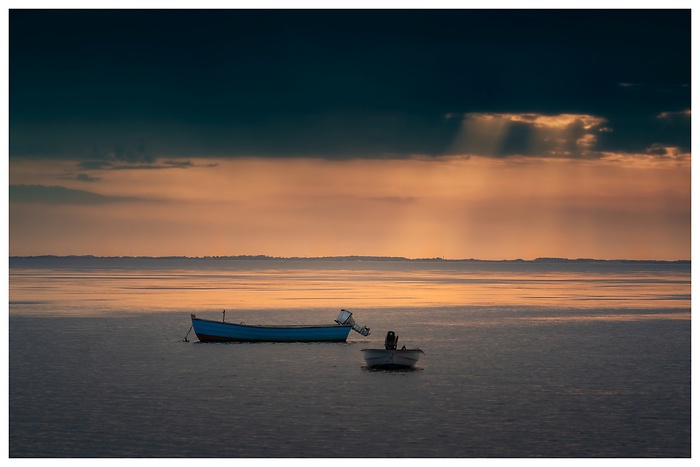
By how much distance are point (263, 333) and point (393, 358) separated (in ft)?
54.4

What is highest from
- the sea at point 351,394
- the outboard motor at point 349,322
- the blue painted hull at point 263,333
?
the outboard motor at point 349,322

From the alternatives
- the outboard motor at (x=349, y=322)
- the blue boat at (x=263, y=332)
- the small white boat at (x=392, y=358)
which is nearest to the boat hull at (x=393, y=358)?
the small white boat at (x=392, y=358)

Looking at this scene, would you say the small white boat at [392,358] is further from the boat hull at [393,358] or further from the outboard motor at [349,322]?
the outboard motor at [349,322]

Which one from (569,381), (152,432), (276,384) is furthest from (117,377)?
(569,381)

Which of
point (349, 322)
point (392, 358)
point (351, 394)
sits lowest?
point (351, 394)

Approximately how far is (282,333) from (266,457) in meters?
34.2

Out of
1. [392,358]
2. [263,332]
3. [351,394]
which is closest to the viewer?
[351,394]

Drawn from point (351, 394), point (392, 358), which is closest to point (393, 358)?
point (392, 358)

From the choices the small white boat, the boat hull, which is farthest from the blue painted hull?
the boat hull

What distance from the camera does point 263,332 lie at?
64688mm

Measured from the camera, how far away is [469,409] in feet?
Answer: 127

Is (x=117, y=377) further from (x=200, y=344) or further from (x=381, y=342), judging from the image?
(x=381, y=342)

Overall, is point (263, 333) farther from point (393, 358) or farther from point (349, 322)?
point (393, 358)

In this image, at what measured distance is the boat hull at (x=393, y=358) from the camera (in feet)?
166
